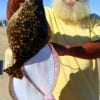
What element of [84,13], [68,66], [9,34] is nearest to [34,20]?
[9,34]

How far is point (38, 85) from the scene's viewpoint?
112 inches

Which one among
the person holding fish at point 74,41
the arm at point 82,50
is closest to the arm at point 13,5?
the arm at point 82,50

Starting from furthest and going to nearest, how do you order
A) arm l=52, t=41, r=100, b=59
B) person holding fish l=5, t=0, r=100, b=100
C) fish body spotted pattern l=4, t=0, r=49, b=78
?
person holding fish l=5, t=0, r=100, b=100, arm l=52, t=41, r=100, b=59, fish body spotted pattern l=4, t=0, r=49, b=78

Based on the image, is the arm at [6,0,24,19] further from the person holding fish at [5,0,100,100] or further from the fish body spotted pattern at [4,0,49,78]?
the person holding fish at [5,0,100,100]

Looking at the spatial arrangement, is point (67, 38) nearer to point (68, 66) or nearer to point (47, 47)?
point (68, 66)

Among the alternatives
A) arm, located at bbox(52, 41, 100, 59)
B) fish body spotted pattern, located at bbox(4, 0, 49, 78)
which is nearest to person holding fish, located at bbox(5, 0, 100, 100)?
arm, located at bbox(52, 41, 100, 59)

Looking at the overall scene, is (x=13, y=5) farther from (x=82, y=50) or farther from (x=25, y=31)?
(x=82, y=50)

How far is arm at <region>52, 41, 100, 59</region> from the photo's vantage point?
3.02 m

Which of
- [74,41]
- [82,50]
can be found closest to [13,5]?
[82,50]

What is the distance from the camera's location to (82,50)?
3.08m

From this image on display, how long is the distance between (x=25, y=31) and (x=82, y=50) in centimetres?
49

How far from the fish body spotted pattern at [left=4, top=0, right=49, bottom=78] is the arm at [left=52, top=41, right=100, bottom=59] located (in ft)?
0.88

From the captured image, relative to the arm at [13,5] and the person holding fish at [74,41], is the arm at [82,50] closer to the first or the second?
the person holding fish at [74,41]

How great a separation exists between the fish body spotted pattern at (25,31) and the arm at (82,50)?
27cm
